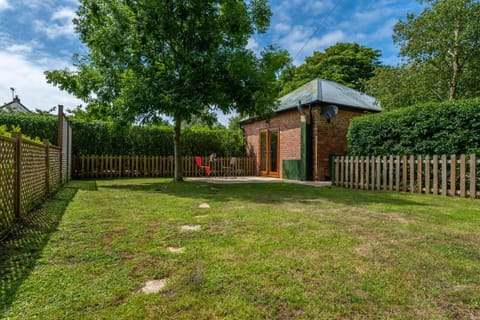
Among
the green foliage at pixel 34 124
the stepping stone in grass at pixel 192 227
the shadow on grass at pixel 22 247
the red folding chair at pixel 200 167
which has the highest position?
the green foliage at pixel 34 124

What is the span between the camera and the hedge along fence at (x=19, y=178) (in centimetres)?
317

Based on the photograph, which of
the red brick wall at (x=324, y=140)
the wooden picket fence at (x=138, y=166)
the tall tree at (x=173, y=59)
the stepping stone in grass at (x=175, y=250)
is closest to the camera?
the stepping stone in grass at (x=175, y=250)

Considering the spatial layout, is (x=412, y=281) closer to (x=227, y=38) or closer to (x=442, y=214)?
(x=442, y=214)

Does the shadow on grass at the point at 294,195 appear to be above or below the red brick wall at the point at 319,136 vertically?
below

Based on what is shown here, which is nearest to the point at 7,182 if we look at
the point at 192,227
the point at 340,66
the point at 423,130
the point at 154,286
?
the point at 192,227

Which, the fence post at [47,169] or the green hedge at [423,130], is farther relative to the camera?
the green hedge at [423,130]

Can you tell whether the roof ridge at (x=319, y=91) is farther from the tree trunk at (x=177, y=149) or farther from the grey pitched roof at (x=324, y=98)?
the tree trunk at (x=177, y=149)

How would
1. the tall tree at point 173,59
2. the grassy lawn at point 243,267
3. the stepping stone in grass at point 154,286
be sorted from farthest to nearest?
the tall tree at point 173,59, the stepping stone in grass at point 154,286, the grassy lawn at point 243,267

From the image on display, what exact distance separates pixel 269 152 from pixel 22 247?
11746 millimetres

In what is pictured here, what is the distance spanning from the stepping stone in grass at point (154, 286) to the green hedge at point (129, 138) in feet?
29.6

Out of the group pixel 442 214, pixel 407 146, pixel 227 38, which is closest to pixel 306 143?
pixel 407 146

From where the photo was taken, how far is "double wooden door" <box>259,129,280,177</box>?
13195 mm

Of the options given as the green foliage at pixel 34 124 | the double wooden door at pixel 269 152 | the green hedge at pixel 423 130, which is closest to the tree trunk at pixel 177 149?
the double wooden door at pixel 269 152

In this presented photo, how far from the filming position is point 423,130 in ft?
23.6
